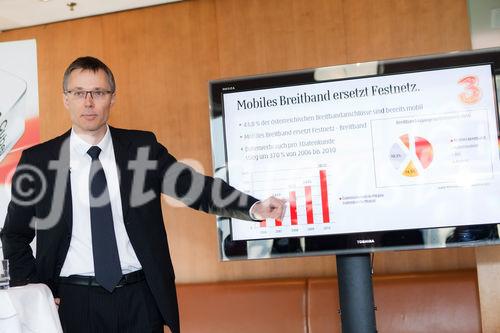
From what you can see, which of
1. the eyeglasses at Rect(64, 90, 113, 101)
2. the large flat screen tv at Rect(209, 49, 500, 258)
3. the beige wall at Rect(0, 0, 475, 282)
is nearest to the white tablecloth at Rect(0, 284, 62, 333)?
the eyeglasses at Rect(64, 90, 113, 101)

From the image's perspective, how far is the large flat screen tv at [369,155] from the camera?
350 cm

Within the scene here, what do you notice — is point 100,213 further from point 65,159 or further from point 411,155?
point 411,155

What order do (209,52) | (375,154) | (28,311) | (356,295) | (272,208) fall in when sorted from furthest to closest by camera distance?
1. (209,52)
2. (375,154)
3. (356,295)
4. (272,208)
5. (28,311)

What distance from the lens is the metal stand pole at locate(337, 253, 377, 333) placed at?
135 inches

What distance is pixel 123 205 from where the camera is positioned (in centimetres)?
286

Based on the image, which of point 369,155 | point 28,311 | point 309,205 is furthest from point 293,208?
point 28,311

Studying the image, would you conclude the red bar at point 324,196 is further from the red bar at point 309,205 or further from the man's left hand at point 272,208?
the man's left hand at point 272,208

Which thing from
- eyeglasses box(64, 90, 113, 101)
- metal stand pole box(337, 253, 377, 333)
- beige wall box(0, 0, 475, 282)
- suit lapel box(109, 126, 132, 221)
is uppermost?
beige wall box(0, 0, 475, 282)

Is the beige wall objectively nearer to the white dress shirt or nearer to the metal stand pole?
the metal stand pole

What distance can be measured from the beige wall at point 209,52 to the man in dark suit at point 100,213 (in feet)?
7.05

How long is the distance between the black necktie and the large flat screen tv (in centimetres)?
96

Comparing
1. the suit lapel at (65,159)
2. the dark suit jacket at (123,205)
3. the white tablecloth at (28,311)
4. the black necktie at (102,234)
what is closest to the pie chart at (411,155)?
the dark suit jacket at (123,205)

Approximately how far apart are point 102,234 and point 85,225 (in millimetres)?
108

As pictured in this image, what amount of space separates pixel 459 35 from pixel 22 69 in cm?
341
